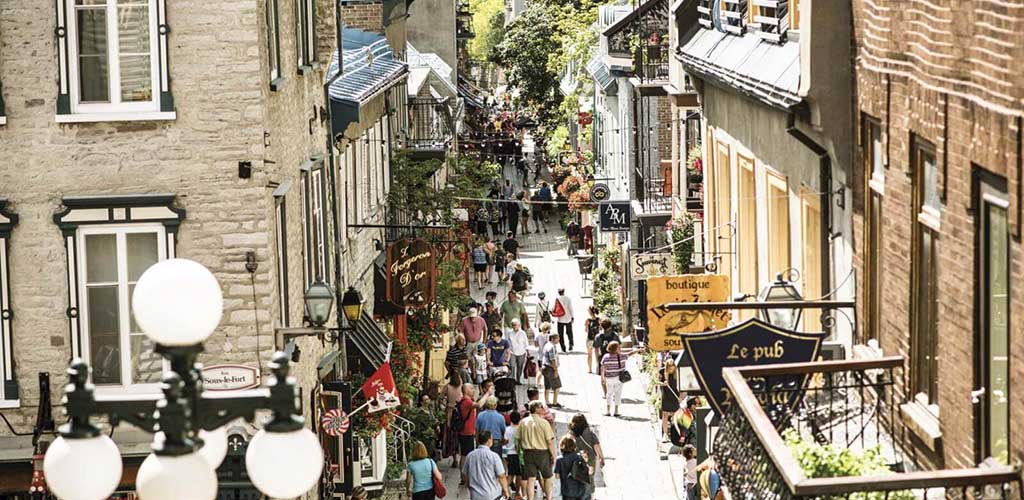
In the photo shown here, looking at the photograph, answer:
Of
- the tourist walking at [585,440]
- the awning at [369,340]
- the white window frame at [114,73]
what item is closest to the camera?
the white window frame at [114,73]

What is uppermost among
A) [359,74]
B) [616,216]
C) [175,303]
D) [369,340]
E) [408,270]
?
[359,74]

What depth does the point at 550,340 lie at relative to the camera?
30922 millimetres

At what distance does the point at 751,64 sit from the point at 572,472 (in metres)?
6.90

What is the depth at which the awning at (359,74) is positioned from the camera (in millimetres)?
24000

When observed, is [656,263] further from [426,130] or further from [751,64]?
[426,130]

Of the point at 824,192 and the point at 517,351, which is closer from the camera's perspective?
the point at 824,192

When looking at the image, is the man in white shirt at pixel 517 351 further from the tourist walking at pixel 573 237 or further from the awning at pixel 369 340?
the tourist walking at pixel 573 237

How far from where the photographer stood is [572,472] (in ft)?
71.9

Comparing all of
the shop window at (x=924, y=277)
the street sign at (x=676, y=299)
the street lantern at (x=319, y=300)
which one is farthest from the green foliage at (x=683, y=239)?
the shop window at (x=924, y=277)

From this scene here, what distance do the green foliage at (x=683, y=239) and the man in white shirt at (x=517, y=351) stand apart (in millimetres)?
5289

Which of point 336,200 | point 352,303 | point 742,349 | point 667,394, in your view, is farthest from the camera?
point 667,394

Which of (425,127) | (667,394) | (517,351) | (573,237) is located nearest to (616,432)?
(667,394)

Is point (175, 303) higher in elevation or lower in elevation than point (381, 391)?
higher

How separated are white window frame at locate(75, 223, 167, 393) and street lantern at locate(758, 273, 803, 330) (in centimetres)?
593
